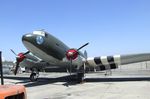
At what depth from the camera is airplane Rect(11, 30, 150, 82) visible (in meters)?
23.2

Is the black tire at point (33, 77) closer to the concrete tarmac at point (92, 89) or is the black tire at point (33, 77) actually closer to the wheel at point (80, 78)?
the concrete tarmac at point (92, 89)

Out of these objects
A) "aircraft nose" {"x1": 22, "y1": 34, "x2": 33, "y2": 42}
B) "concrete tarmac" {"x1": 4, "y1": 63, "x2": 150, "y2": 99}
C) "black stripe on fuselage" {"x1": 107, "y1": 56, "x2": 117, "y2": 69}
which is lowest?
"concrete tarmac" {"x1": 4, "y1": 63, "x2": 150, "y2": 99}

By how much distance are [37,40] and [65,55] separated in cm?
345

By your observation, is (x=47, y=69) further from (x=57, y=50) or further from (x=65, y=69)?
(x=57, y=50)

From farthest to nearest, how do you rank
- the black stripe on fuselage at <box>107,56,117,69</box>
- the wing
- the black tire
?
1. the black tire
2. the black stripe on fuselage at <box>107,56,117,69</box>
3. the wing

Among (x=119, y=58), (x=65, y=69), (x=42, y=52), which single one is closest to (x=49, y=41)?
(x=42, y=52)

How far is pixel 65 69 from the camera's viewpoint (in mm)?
27922

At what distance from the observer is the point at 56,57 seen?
82.5 feet

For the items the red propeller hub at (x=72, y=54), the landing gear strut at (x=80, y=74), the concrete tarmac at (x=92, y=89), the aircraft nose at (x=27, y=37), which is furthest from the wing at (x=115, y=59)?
the aircraft nose at (x=27, y=37)

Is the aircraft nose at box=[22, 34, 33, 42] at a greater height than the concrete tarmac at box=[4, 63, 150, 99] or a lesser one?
greater

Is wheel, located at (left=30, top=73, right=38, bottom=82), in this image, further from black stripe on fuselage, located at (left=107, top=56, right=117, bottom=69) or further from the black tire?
black stripe on fuselage, located at (left=107, top=56, right=117, bottom=69)

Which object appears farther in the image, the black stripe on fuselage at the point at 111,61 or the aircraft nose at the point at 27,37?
the black stripe on fuselage at the point at 111,61

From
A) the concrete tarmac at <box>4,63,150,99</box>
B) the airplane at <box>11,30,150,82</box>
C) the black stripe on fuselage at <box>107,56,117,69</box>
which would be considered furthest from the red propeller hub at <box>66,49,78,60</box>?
the black stripe on fuselage at <box>107,56,117,69</box>

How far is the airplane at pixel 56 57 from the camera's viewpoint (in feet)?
76.1
